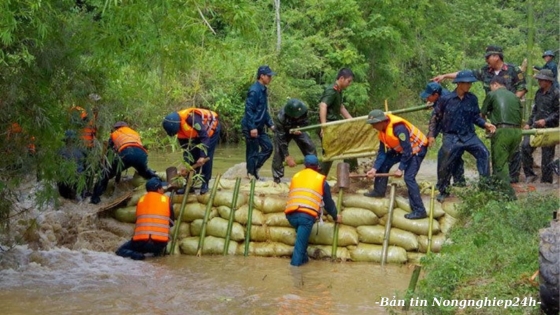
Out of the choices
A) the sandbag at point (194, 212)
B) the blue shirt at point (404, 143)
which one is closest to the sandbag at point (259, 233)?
the sandbag at point (194, 212)

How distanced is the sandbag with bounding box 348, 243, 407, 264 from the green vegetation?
2.54ft

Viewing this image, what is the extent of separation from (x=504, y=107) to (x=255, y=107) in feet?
10.7

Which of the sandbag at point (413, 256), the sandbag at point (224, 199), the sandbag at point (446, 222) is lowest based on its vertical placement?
the sandbag at point (413, 256)

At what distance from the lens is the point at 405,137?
34.9 feet

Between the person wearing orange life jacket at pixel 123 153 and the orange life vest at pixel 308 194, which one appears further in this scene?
the person wearing orange life jacket at pixel 123 153

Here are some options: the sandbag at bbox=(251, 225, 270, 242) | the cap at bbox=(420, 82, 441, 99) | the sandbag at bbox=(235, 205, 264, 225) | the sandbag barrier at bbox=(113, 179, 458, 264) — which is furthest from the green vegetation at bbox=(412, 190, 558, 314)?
the sandbag at bbox=(235, 205, 264, 225)

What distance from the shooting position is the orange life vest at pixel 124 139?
11.8 meters

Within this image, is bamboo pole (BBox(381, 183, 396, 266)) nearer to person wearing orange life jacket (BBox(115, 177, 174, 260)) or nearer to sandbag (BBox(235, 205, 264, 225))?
sandbag (BBox(235, 205, 264, 225))

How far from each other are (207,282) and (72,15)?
130 inches

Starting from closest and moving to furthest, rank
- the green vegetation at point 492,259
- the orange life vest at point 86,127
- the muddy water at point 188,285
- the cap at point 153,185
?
the green vegetation at point 492,259
the muddy water at point 188,285
the orange life vest at point 86,127
the cap at point 153,185

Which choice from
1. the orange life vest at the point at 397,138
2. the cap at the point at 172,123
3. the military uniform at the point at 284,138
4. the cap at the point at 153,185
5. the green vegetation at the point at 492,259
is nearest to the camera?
the green vegetation at the point at 492,259

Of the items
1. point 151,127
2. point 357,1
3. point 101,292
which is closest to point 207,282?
point 101,292

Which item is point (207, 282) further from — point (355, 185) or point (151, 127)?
point (151, 127)

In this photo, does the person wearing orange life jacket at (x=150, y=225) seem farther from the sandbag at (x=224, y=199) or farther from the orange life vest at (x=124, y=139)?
the orange life vest at (x=124, y=139)
